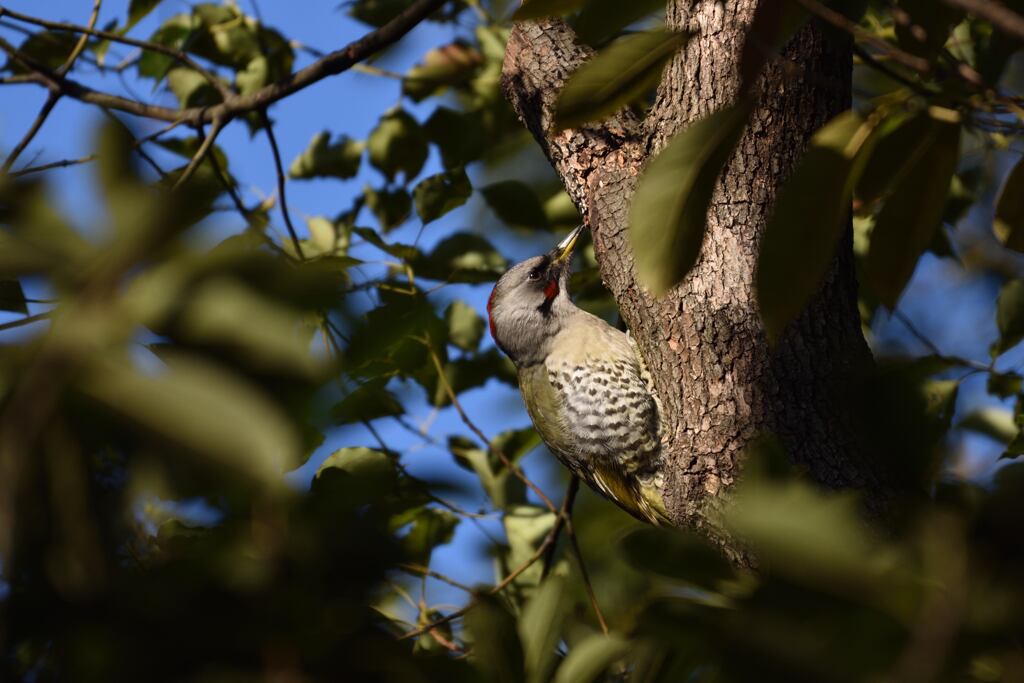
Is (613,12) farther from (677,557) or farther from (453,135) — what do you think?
(453,135)

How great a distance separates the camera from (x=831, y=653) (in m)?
0.73

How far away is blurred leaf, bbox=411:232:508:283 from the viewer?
3.35m

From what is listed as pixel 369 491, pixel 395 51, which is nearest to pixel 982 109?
pixel 369 491

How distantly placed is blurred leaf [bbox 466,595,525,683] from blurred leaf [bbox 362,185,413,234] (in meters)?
2.92

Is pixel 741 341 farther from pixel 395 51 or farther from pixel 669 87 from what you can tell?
pixel 395 51

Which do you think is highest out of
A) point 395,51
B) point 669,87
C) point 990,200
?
point 669,87

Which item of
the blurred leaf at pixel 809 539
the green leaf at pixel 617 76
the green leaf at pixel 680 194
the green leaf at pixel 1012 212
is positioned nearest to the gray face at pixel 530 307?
the green leaf at pixel 1012 212

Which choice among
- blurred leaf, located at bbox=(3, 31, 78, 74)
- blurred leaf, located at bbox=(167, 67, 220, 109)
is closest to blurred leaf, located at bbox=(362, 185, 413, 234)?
blurred leaf, located at bbox=(167, 67, 220, 109)

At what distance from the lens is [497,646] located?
112 cm

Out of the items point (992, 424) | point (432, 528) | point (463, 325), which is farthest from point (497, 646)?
point (463, 325)

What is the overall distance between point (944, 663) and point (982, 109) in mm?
724

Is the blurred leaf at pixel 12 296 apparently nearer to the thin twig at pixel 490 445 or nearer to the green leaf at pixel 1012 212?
the green leaf at pixel 1012 212

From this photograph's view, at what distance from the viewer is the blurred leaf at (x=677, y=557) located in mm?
944

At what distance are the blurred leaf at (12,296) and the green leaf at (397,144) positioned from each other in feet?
9.62
